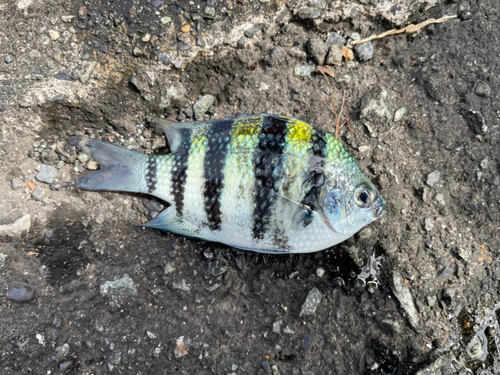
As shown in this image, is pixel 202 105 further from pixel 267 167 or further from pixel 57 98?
pixel 57 98

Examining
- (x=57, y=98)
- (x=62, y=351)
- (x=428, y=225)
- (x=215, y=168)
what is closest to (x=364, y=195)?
(x=428, y=225)

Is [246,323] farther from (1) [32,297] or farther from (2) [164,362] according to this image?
(1) [32,297]

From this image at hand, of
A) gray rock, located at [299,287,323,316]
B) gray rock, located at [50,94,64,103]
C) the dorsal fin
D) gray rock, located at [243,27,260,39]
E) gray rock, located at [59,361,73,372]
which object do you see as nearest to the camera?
gray rock, located at [59,361,73,372]

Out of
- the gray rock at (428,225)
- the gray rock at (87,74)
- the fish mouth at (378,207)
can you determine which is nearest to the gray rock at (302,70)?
the fish mouth at (378,207)

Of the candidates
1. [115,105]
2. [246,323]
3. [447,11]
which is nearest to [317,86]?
[447,11]

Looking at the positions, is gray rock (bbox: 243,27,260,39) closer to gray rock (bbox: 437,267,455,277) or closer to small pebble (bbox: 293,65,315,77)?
small pebble (bbox: 293,65,315,77)

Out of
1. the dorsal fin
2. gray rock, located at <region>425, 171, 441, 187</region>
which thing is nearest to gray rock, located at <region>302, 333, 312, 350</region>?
gray rock, located at <region>425, 171, 441, 187</region>

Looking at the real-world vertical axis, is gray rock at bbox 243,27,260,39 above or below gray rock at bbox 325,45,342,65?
above

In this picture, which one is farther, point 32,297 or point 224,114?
point 224,114
